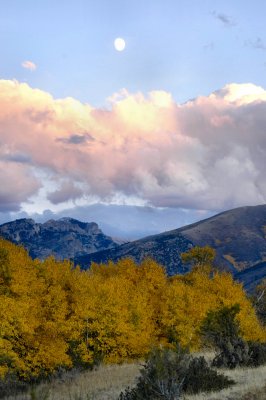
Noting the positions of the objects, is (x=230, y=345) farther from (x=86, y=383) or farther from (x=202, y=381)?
(x=86, y=383)

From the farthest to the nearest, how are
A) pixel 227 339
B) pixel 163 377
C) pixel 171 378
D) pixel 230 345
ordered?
pixel 227 339 < pixel 230 345 < pixel 171 378 < pixel 163 377

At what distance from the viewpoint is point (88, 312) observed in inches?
1844

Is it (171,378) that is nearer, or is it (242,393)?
(171,378)

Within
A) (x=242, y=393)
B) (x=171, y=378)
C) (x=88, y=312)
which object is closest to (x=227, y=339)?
(x=242, y=393)

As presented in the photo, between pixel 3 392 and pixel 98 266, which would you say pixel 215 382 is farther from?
pixel 98 266

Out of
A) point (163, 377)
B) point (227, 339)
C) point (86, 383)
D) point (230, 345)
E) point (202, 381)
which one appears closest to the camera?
point (163, 377)

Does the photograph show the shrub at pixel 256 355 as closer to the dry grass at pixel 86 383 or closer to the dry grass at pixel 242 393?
the dry grass at pixel 86 383

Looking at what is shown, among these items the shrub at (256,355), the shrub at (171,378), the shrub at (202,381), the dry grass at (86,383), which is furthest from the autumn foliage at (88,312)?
the shrub at (256,355)

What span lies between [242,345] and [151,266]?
33.4 m

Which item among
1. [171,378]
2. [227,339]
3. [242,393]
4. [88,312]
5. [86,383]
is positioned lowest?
[86,383]

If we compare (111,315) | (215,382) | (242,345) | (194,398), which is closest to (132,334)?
(111,315)

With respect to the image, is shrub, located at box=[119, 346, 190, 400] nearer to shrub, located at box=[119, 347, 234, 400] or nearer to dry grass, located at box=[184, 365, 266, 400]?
shrub, located at box=[119, 347, 234, 400]

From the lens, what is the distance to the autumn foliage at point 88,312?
36781mm

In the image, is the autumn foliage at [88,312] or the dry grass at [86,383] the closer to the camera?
the dry grass at [86,383]
